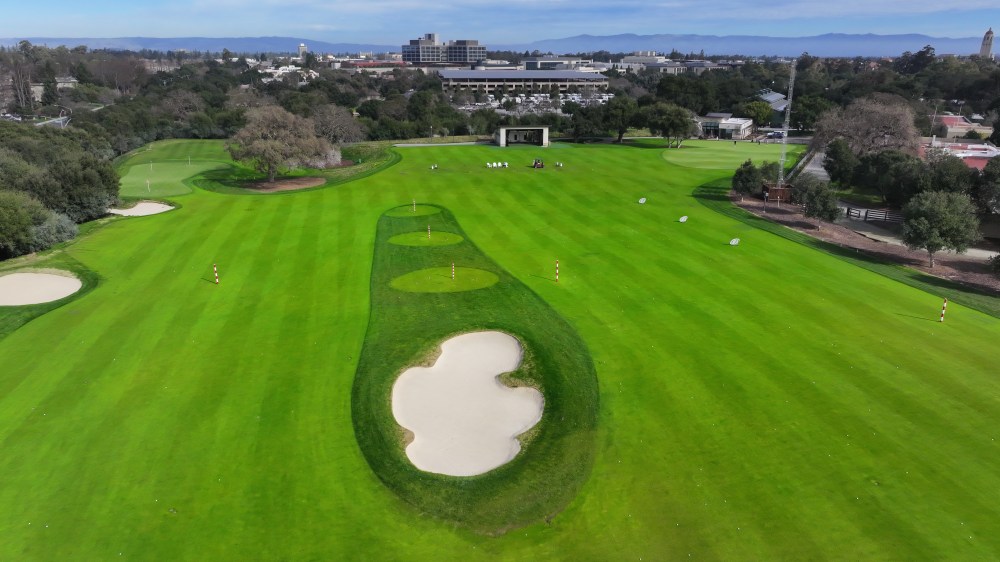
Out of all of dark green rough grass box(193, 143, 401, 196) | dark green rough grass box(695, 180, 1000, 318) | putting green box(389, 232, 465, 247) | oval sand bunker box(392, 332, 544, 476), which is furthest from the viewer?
dark green rough grass box(193, 143, 401, 196)

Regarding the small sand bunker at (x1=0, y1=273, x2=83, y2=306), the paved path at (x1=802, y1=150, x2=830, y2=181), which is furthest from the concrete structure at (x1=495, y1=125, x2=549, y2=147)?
the small sand bunker at (x1=0, y1=273, x2=83, y2=306)

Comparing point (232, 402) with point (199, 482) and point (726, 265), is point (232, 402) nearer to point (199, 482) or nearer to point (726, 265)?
point (199, 482)

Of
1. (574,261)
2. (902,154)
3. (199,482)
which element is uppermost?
(902,154)

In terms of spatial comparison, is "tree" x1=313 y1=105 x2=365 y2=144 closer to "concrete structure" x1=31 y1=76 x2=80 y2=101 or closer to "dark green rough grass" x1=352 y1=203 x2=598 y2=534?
"dark green rough grass" x1=352 y1=203 x2=598 y2=534

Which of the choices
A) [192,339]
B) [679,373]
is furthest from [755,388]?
[192,339]

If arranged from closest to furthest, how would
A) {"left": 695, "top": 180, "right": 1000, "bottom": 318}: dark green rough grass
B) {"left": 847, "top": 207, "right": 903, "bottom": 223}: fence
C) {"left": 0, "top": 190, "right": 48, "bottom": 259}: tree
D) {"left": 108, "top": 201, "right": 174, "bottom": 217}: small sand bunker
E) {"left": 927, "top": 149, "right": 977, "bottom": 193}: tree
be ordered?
{"left": 695, "top": 180, "right": 1000, "bottom": 318}: dark green rough grass → {"left": 0, "top": 190, "right": 48, "bottom": 259}: tree → {"left": 927, "top": 149, "right": 977, "bottom": 193}: tree → {"left": 847, "top": 207, "right": 903, "bottom": 223}: fence → {"left": 108, "top": 201, "right": 174, "bottom": 217}: small sand bunker

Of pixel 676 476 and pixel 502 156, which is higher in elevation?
pixel 502 156

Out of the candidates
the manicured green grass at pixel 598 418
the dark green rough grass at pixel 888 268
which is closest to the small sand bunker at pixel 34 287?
the manicured green grass at pixel 598 418
